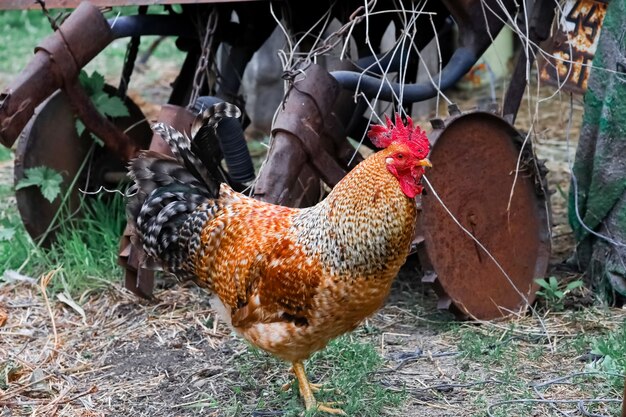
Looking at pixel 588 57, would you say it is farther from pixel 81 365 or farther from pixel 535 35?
pixel 81 365

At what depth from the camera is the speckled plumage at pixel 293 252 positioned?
10.3ft

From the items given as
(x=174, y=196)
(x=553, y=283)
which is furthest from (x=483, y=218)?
(x=174, y=196)

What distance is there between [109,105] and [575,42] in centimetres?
248

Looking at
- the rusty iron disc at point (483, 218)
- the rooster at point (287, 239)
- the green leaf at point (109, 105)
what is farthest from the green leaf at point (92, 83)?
the rusty iron disc at point (483, 218)

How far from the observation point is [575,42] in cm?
432

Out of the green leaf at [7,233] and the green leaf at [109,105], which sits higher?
the green leaf at [109,105]

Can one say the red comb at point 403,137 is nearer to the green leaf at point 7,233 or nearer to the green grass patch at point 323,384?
the green grass patch at point 323,384

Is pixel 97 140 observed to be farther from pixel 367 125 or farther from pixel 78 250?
pixel 367 125

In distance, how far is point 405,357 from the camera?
156 inches

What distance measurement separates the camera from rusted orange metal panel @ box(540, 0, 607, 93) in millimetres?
4242

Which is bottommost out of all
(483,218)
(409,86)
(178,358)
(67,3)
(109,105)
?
(178,358)

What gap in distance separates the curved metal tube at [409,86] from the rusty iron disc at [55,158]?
164cm

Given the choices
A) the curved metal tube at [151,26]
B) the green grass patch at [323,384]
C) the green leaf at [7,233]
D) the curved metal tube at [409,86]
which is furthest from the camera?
the green leaf at [7,233]

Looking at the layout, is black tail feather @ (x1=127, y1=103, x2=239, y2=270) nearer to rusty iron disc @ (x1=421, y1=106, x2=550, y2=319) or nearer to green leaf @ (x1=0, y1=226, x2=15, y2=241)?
rusty iron disc @ (x1=421, y1=106, x2=550, y2=319)
